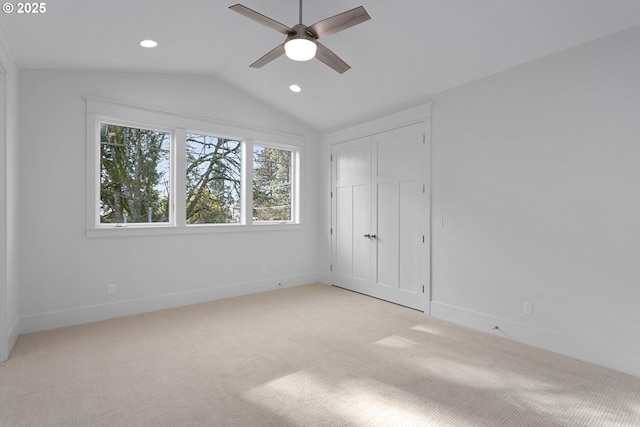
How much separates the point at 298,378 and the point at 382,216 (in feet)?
9.00

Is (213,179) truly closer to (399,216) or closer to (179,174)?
(179,174)

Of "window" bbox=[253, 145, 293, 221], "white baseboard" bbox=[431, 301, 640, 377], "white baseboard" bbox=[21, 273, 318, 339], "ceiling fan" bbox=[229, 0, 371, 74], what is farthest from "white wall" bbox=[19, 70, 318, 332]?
"white baseboard" bbox=[431, 301, 640, 377]

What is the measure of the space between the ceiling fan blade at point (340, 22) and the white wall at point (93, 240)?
8.71ft

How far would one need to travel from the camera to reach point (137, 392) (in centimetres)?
237

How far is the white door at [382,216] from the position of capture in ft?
14.2

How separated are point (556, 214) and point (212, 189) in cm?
418

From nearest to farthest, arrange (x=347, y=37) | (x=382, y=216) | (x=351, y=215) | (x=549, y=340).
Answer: (x=549, y=340) < (x=347, y=37) < (x=382, y=216) < (x=351, y=215)

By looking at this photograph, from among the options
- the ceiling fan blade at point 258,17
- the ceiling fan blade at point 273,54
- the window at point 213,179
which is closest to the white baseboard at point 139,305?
the window at point 213,179

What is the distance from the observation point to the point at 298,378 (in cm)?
258

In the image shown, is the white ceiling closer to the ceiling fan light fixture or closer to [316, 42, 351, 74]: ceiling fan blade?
[316, 42, 351, 74]: ceiling fan blade

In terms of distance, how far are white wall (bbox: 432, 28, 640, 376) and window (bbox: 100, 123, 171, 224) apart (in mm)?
3529

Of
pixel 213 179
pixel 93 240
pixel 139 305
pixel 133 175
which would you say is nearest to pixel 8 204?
pixel 93 240

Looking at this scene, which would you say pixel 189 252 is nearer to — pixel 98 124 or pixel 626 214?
pixel 98 124

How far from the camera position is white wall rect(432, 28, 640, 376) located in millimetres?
2734
